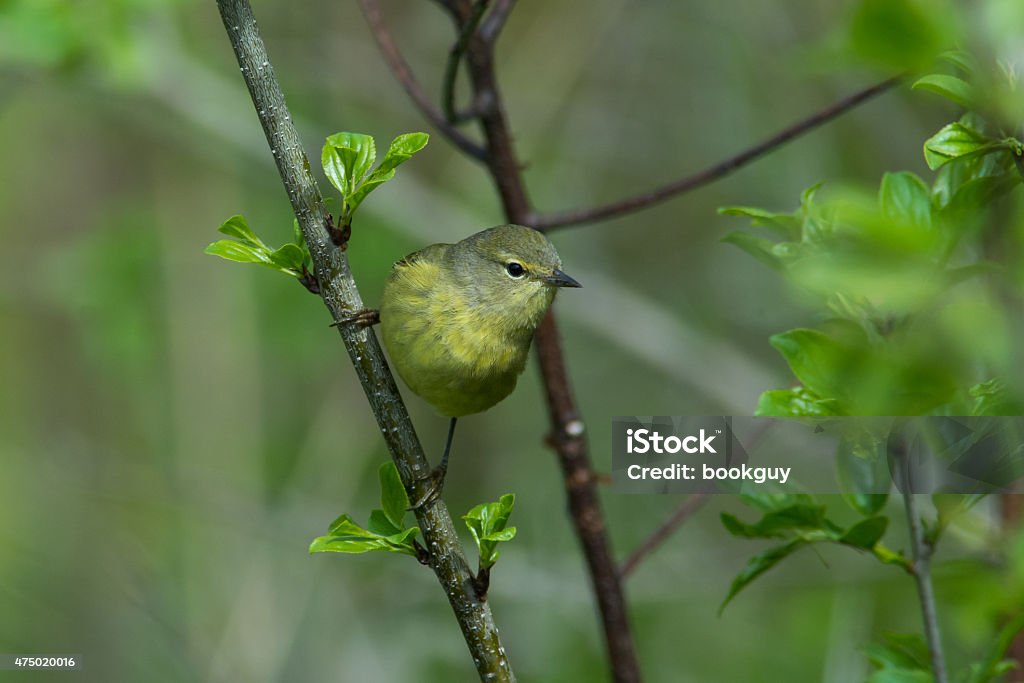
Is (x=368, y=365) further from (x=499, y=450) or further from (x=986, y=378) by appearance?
(x=499, y=450)

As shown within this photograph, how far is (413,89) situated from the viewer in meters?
3.14

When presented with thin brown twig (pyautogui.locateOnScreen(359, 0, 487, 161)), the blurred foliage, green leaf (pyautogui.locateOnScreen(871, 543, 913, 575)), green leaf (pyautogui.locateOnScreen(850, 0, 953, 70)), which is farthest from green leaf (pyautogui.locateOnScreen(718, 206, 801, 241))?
thin brown twig (pyautogui.locateOnScreen(359, 0, 487, 161))

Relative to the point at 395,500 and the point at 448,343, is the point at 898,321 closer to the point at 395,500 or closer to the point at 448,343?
the point at 395,500

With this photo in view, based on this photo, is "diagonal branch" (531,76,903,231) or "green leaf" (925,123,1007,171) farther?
"diagonal branch" (531,76,903,231)

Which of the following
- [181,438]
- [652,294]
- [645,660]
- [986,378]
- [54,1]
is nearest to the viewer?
[986,378]

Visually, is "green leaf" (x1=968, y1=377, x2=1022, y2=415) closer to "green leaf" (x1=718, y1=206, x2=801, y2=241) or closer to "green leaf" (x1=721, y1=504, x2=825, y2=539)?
"green leaf" (x1=721, y1=504, x2=825, y2=539)

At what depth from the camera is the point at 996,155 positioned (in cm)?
167

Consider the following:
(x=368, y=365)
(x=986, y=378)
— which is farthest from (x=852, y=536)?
(x=368, y=365)

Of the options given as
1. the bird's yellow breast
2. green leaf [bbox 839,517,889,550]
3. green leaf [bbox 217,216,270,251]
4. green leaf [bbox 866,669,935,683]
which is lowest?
green leaf [bbox 866,669,935,683]

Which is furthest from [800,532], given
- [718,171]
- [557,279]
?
[557,279]

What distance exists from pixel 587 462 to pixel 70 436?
18.3ft

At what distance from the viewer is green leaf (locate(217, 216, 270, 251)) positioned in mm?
2012

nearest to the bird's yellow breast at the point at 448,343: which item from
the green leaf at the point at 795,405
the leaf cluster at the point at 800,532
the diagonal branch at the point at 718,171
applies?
the diagonal branch at the point at 718,171

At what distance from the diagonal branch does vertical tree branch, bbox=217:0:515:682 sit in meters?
1.11
